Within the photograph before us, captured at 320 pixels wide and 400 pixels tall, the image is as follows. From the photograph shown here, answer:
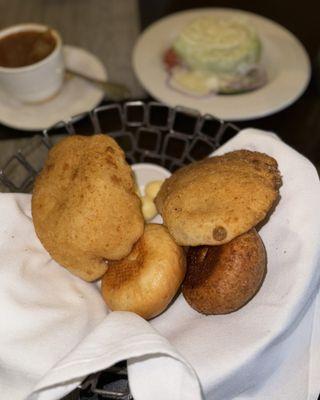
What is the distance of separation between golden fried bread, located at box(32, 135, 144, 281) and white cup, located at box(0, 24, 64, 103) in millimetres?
529

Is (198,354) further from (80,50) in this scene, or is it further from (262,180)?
(80,50)

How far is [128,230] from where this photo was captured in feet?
2.14

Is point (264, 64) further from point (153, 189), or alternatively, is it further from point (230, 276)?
point (230, 276)

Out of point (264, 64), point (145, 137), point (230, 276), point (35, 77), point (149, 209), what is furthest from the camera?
point (264, 64)

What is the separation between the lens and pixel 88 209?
635mm

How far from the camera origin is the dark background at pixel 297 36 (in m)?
1.07

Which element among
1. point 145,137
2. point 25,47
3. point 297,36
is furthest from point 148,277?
point 297,36

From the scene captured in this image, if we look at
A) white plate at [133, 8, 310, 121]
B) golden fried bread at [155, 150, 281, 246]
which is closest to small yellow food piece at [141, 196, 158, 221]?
golden fried bread at [155, 150, 281, 246]

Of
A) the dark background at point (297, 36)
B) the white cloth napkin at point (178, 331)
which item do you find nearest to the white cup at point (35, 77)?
the dark background at point (297, 36)

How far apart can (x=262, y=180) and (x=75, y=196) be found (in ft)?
0.88

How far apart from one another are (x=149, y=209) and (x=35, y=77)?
1.89 feet

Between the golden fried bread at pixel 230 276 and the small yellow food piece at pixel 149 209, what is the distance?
0.20 metres

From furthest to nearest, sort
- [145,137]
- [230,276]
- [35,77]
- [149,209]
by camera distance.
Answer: [35,77] → [145,137] → [149,209] → [230,276]

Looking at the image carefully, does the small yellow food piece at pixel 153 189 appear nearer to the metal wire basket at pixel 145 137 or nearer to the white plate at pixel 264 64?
the metal wire basket at pixel 145 137
